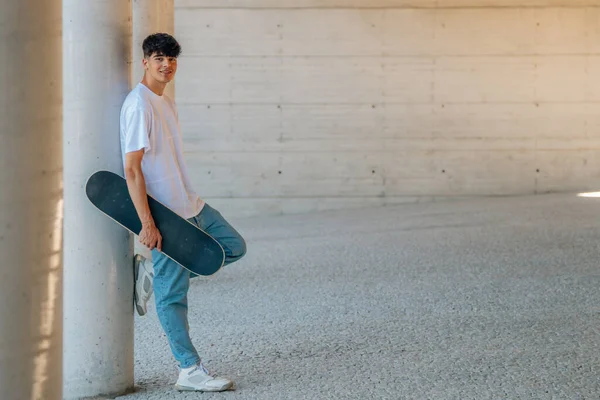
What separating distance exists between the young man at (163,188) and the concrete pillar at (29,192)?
1.55m

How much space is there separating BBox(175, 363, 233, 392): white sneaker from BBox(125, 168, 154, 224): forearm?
807mm

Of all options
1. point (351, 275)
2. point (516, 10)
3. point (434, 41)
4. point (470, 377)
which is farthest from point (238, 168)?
point (470, 377)

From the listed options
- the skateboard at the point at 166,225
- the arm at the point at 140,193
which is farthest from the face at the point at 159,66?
the skateboard at the point at 166,225

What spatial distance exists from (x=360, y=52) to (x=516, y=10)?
2.18 m

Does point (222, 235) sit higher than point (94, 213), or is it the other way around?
point (94, 213)

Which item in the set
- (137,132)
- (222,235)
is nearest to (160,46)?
(137,132)

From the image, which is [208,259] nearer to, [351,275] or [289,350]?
[289,350]

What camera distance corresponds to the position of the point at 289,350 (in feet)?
18.7

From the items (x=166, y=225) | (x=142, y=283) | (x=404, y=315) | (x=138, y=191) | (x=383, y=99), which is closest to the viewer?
→ (x=138, y=191)

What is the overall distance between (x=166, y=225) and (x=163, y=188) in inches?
7.5

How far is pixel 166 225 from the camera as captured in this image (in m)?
4.66

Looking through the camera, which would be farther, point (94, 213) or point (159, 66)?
point (94, 213)

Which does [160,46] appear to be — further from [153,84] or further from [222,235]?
[222,235]

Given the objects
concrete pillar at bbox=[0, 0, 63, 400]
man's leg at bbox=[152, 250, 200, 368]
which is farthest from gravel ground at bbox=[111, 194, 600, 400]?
concrete pillar at bbox=[0, 0, 63, 400]
